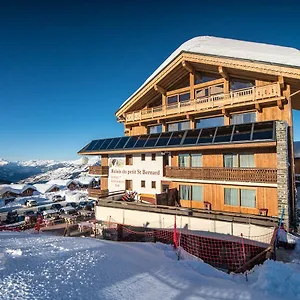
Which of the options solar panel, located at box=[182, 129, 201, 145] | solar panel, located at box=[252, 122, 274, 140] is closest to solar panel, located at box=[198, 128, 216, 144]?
solar panel, located at box=[182, 129, 201, 145]

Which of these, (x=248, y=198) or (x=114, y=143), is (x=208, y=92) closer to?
(x=248, y=198)

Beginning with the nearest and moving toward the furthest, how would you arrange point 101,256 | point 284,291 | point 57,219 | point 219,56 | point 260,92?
1. point 284,291
2. point 101,256
3. point 260,92
4. point 219,56
5. point 57,219

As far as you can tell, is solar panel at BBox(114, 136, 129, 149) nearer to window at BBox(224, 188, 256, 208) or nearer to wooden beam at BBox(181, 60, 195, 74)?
wooden beam at BBox(181, 60, 195, 74)

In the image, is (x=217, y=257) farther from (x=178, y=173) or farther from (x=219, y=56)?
(x=219, y=56)

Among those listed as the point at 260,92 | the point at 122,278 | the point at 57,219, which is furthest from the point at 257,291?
the point at 57,219

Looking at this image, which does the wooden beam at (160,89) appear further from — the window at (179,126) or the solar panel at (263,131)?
the solar panel at (263,131)

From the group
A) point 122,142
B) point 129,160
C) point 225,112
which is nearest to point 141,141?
point 122,142
